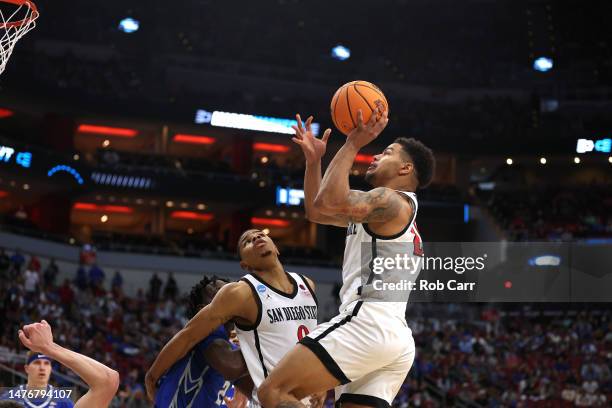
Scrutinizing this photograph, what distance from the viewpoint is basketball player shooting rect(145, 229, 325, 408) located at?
19.8 feet

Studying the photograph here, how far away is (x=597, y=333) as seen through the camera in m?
25.3

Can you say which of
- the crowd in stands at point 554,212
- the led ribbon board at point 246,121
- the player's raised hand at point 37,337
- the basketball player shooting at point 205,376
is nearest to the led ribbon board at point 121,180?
the led ribbon board at point 246,121

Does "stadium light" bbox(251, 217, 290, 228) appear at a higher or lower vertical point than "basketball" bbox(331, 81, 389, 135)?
higher

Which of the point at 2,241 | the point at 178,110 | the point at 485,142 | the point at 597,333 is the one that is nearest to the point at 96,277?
the point at 2,241

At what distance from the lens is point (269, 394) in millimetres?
5176

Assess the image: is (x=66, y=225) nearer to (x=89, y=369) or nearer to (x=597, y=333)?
(x=597, y=333)

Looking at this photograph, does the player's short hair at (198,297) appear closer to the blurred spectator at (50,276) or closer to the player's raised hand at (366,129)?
the player's raised hand at (366,129)

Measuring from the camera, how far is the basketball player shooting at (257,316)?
602cm

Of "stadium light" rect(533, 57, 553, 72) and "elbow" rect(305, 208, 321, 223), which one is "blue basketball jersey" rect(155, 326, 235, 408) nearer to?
"elbow" rect(305, 208, 321, 223)

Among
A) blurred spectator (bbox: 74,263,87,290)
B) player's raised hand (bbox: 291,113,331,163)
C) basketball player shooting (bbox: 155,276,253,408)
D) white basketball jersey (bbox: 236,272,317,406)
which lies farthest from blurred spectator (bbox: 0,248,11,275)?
player's raised hand (bbox: 291,113,331,163)

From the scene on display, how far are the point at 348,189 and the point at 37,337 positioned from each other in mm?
1853

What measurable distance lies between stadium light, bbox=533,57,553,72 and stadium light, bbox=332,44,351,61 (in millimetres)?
8138

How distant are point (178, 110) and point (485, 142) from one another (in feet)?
40.0

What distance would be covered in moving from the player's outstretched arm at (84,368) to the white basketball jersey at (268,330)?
1.74 m
